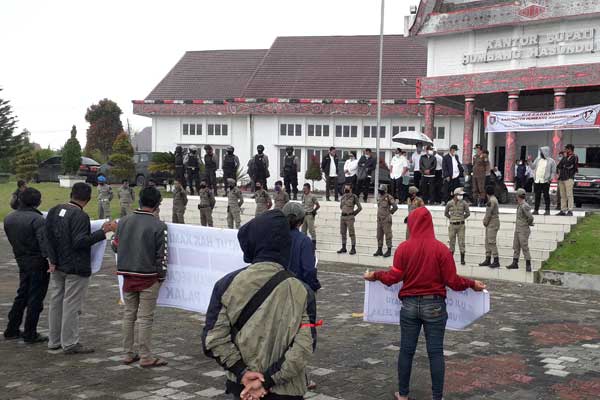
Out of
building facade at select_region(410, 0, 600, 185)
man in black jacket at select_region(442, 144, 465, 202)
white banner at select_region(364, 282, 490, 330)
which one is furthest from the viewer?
building facade at select_region(410, 0, 600, 185)

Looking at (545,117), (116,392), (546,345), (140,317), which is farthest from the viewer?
(545,117)

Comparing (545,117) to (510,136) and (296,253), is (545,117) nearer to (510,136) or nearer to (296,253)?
(510,136)

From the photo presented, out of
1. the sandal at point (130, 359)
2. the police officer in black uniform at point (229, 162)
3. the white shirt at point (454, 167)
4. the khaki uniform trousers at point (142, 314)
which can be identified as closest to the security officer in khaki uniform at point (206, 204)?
the police officer in black uniform at point (229, 162)

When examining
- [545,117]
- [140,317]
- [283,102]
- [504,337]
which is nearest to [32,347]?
[140,317]

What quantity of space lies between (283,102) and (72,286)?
96.5ft

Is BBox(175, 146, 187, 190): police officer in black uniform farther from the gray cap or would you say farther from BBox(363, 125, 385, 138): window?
the gray cap

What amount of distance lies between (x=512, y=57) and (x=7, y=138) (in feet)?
130

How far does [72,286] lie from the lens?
6.67 m

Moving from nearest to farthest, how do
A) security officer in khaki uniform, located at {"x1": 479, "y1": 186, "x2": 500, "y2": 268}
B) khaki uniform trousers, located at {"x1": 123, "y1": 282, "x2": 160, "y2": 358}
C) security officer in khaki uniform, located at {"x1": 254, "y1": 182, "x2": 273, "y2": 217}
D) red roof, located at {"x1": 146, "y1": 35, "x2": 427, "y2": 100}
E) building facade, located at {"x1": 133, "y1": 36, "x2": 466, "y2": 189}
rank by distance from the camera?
khaki uniform trousers, located at {"x1": 123, "y1": 282, "x2": 160, "y2": 358} < security officer in khaki uniform, located at {"x1": 479, "y1": 186, "x2": 500, "y2": 268} < security officer in khaki uniform, located at {"x1": 254, "y1": 182, "x2": 273, "y2": 217} < building facade, located at {"x1": 133, "y1": 36, "x2": 466, "y2": 189} < red roof, located at {"x1": 146, "y1": 35, "x2": 427, "y2": 100}

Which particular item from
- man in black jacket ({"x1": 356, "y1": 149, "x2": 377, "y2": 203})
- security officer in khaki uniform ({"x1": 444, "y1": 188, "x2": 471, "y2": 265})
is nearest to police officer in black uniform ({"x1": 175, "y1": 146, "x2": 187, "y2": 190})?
man in black jacket ({"x1": 356, "y1": 149, "x2": 377, "y2": 203})

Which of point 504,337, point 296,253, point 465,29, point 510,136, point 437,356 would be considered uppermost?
point 465,29

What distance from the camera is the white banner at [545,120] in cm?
1797

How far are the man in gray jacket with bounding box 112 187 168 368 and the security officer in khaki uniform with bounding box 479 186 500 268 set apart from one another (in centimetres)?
912

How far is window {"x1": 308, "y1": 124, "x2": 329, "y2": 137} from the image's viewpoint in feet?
115
